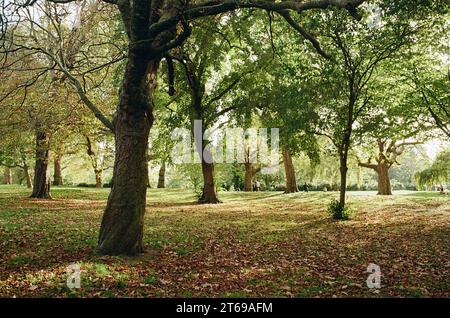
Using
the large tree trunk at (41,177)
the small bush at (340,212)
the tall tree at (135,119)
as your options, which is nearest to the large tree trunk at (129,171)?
the tall tree at (135,119)

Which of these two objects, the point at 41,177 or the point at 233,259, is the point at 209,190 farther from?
the point at 233,259

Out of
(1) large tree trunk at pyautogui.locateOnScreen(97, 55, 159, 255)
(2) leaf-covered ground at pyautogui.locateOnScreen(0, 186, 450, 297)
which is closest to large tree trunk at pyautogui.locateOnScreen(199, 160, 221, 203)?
(2) leaf-covered ground at pyautogui.locateOnScreen(0, 186, 450, 297)

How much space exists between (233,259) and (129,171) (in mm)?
3382

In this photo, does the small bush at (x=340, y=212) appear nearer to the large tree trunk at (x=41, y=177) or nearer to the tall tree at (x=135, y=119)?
the tall tree at (x=135, y=119)

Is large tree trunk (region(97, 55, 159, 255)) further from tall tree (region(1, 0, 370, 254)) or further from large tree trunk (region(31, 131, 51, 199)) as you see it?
large tree trunk (region(31, 131, 51, 199))

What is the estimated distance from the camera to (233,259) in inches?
377

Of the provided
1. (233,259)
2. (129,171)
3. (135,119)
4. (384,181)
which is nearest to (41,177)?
(129,171)

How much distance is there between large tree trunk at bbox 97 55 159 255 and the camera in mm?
8984

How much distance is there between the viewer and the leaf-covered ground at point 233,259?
22.8 feet

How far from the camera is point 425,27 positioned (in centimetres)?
1430

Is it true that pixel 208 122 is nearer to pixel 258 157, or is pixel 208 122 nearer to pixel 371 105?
pixel 371 105

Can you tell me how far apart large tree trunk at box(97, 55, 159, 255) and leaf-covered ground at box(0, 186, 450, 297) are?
19.7 inches

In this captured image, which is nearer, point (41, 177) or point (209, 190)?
point (41, 177)
